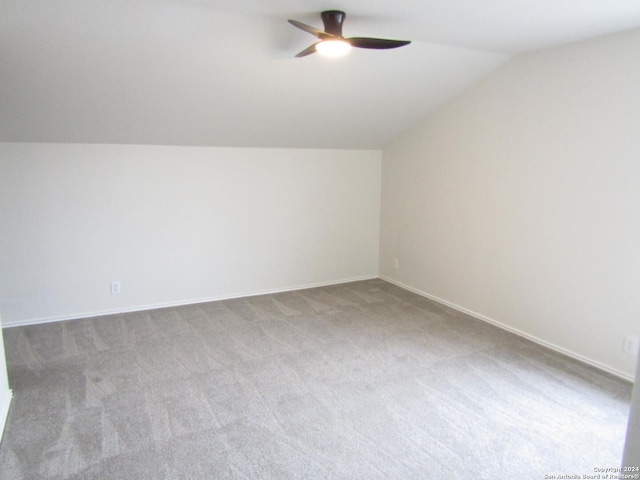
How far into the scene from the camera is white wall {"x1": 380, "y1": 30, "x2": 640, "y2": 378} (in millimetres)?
2918

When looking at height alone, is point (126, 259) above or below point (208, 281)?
above

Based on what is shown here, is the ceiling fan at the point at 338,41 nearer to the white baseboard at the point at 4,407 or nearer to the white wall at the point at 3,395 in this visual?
the white wall at the point at 3,395

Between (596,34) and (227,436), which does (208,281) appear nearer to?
(227,436)

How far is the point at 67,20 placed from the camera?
96.3 inches

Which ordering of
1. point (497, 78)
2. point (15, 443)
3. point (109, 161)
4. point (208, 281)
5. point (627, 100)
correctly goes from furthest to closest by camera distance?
point (208, 281) → point (109, 161) → point (497, 78) → point (627, 100) → point (15, 443)

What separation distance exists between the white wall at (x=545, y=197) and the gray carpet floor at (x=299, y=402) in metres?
0.35

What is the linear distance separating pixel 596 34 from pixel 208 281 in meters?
4.04

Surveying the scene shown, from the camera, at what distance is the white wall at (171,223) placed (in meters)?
3.84

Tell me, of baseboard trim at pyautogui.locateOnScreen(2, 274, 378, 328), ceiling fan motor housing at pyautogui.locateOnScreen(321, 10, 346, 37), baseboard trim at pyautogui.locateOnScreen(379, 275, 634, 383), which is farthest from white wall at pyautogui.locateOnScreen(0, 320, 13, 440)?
baseboard trim at pyautogui.locateOnScreen(379, 275, 634, 383)

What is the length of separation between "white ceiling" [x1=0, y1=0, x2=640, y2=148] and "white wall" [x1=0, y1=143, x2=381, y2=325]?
323 mm

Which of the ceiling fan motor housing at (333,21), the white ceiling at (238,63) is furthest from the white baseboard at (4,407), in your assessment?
the ceiling fan motor housing at (333,21)

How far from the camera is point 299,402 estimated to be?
2.71 metres

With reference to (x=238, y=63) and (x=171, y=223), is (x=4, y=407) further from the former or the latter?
(x=238, y=63)

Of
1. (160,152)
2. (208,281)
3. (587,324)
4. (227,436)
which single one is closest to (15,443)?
(227,436)
